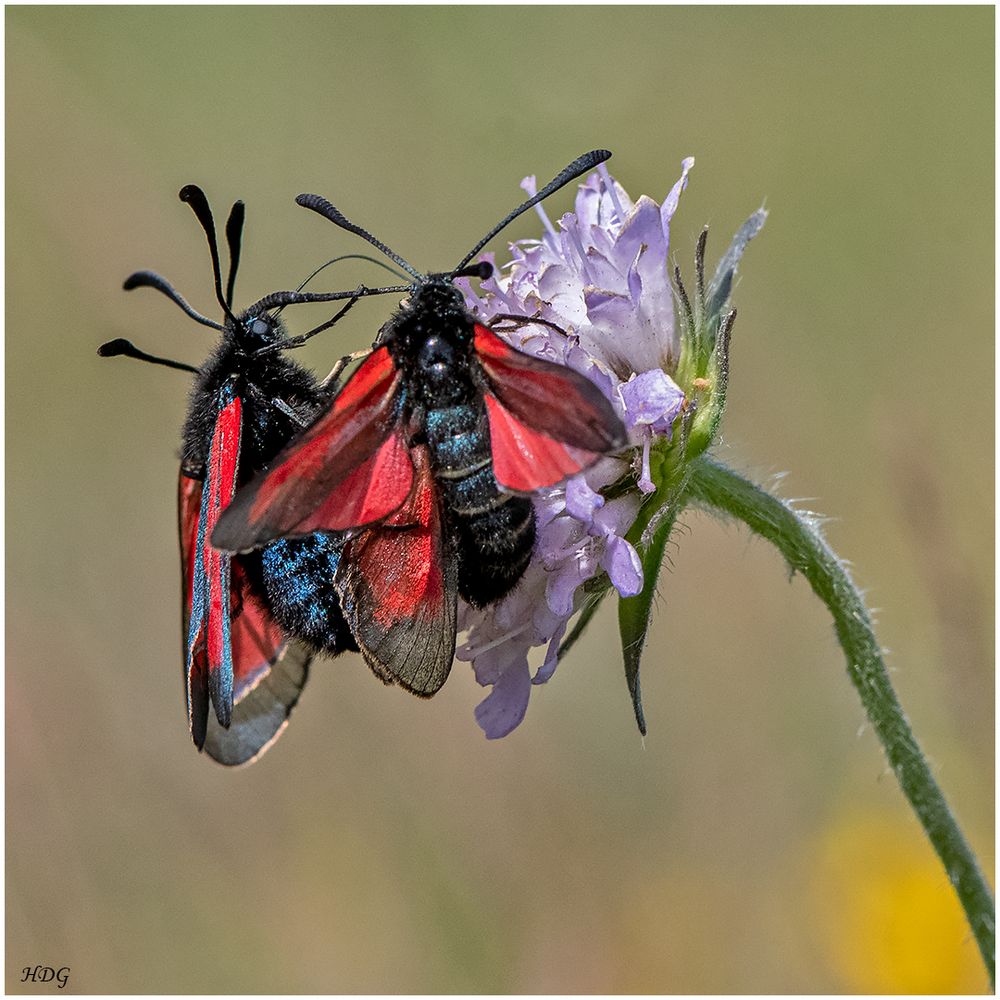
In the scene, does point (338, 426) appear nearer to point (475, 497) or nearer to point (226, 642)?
point (475, 497)

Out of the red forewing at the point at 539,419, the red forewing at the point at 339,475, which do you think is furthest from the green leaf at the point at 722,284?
the red forewing at the point at 339,475

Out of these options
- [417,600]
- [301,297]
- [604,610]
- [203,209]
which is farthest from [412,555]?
[604,610]

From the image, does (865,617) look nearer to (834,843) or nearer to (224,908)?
(834,843)

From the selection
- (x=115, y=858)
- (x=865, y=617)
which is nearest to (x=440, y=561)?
(x=865, y=617)

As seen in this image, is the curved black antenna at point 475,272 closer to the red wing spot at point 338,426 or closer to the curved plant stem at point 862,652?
the red wing spot at point 338,426

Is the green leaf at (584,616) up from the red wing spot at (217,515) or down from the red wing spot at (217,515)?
down
